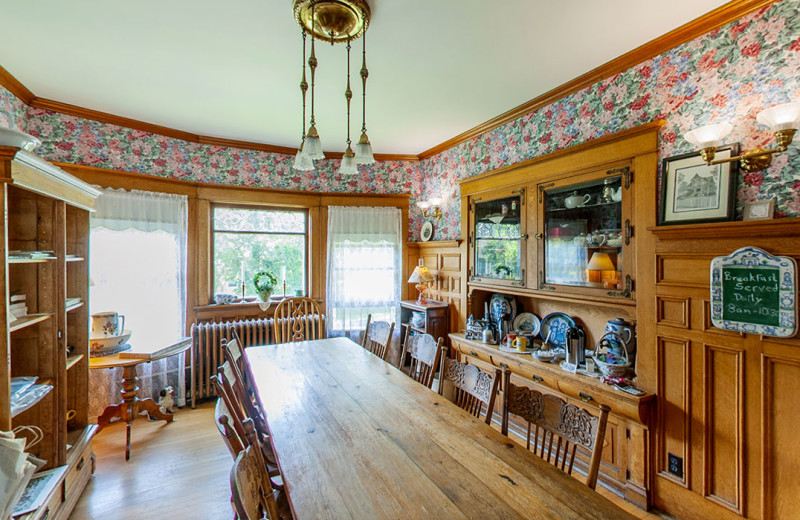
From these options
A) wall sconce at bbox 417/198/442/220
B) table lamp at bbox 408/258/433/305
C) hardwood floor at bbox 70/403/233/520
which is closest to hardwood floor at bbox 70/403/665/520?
hardwood floor at bbox 70/403/233/520

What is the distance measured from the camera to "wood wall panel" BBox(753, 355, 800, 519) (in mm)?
1605

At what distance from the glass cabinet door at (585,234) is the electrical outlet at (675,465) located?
94 centimetres

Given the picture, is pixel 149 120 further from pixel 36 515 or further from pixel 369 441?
pixel 369 441

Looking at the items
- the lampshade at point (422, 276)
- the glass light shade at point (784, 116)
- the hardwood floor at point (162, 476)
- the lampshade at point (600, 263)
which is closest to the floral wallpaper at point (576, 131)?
the glass light shade at point (784, 116)

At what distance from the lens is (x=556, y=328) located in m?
2.87

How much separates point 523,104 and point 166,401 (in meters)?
4.23

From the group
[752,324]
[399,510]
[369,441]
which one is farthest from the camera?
[752,324]

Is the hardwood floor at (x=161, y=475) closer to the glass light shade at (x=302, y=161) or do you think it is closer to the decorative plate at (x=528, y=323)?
the glass light shade at (x=302, y=161)

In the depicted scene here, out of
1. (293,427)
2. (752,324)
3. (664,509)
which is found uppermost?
(752,324)

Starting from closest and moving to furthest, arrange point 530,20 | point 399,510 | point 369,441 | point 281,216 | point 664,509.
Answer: point 399,510, point 369,441, point 530,20, point 664,509, point 281,216

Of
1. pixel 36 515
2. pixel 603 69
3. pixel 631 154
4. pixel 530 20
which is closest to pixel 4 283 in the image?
pixel 36 515

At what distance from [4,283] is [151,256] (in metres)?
2.16

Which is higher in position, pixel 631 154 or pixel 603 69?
pixel 603 69

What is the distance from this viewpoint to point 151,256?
3426mm
